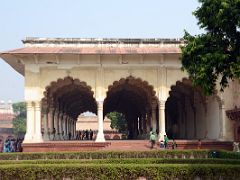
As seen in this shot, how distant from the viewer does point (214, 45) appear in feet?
36.2

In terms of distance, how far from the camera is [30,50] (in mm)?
21250

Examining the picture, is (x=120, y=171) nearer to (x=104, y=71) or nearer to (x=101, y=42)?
(x=104, y=71)

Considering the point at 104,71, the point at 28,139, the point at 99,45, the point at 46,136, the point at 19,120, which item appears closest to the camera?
the point at 28,139

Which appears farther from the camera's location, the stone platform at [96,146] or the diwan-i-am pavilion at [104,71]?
the diwan-i-am pavilion at [104,71]

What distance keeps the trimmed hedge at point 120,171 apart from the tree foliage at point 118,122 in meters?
48.0

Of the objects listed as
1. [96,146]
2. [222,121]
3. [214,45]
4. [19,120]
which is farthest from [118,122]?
[214,45]

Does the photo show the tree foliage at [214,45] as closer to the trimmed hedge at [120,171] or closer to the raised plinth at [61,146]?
the trimmed hedge at [120,171]

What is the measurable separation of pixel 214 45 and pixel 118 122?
50.9 m

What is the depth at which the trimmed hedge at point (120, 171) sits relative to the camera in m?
11.1

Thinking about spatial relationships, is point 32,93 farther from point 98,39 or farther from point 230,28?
point 230,28

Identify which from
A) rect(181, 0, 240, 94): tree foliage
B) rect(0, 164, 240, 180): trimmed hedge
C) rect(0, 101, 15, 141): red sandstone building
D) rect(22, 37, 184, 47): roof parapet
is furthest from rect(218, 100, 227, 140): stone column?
rect(0, 101, 15, 141): red sandstone building

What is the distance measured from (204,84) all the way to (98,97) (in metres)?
11.2

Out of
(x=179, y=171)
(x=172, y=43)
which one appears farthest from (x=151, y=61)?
(x=179, y=171)

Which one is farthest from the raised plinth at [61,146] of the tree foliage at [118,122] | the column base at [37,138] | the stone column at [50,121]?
the tree foliage at [118,122]
